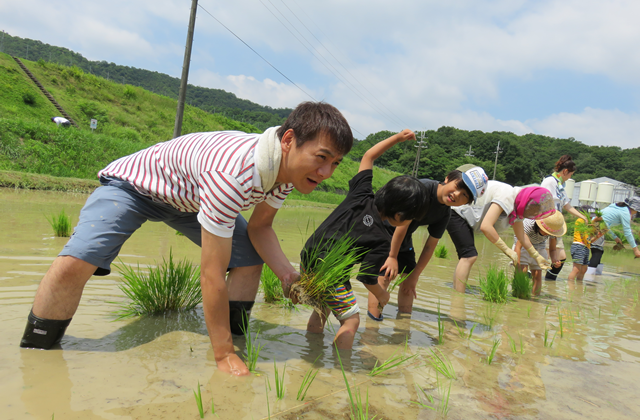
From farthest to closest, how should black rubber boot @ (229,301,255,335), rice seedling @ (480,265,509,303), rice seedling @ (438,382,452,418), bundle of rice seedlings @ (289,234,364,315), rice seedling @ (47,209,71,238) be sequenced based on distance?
rice seedling @ (47,209,71,238) < rice seedling @ (480,265,509,303) < black rubber boot @ (229,301,255,335) < bundle of rice seedlings @ (289,234,364,315) < rice seedling @ (438,382,452,418)

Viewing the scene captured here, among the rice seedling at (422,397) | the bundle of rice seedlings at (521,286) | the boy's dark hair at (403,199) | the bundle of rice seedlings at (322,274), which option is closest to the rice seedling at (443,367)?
the rice seedling at (422,397)

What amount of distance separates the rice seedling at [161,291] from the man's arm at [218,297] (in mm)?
786

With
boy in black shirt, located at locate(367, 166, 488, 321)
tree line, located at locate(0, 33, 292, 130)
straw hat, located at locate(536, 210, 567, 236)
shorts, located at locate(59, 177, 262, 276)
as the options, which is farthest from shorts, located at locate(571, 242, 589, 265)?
tree line, located at locate(0, 33, 292, 130)

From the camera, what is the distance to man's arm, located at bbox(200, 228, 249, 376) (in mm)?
1892

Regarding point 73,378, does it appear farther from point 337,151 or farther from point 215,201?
point 337,151

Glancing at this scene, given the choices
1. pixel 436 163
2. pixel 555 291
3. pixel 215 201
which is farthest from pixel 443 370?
pixel 436 163

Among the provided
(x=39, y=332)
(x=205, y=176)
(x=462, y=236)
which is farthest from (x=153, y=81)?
(x=205, y=176)

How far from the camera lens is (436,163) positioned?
2749 inches

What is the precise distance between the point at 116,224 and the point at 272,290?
152cm

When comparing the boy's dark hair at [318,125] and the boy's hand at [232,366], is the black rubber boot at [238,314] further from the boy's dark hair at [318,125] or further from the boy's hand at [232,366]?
the boy's dark hair at [318,125]

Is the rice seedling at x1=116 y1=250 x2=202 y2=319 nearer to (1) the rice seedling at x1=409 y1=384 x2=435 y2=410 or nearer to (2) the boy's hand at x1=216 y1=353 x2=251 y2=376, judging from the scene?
(2) the boy's hand at x1=216 y1=353 x2=251 y2=376

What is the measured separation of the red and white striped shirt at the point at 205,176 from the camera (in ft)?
6.04

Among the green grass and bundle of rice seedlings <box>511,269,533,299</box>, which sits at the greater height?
the green grass

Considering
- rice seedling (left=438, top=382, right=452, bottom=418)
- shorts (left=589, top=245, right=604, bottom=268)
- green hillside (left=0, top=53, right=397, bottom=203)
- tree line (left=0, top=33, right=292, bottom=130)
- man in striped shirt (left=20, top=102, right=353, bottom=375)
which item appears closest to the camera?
rice seedling (left=438, top=382, right=452, bottom=418)
